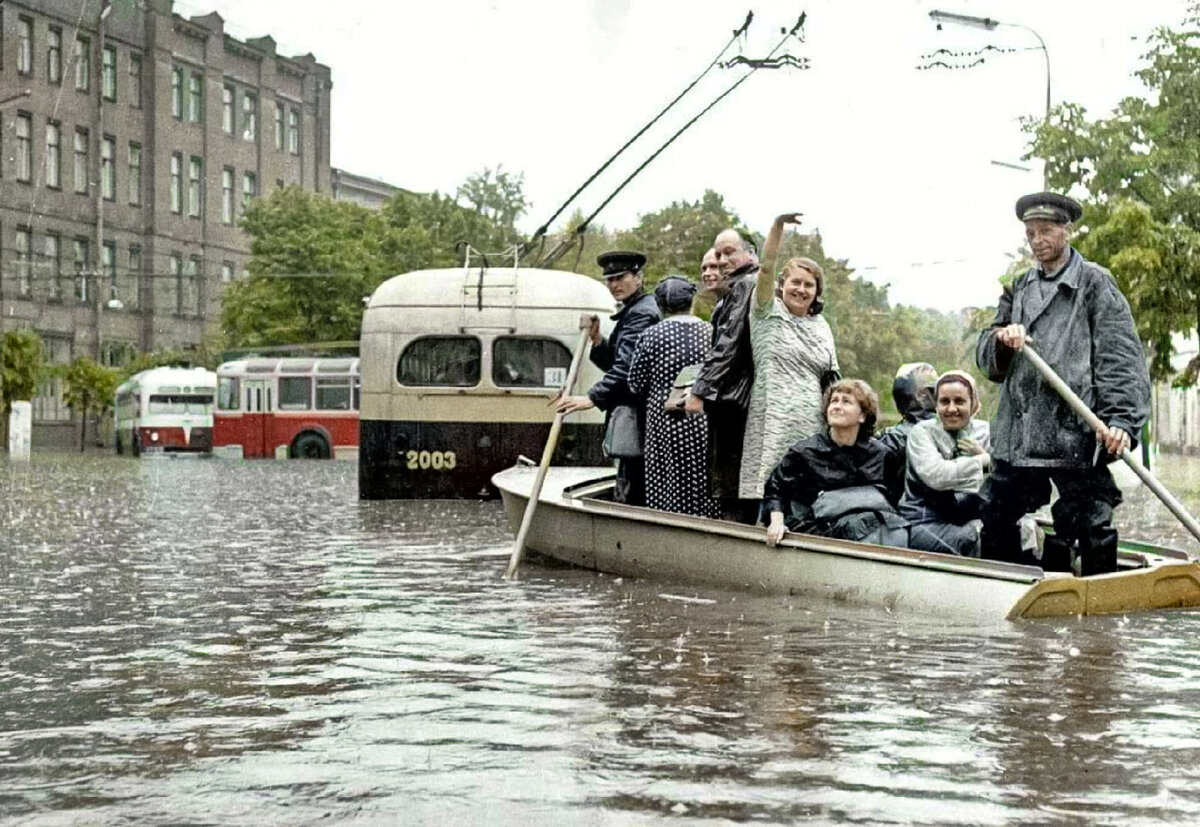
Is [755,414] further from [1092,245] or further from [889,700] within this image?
[1092,245]

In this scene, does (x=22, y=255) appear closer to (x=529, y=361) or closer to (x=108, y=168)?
(x=108, y=168)

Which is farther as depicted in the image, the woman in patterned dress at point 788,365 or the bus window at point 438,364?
the bus window at point 438,364

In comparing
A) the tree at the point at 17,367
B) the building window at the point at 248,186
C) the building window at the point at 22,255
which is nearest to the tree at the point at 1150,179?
the tree at the point at 17,367

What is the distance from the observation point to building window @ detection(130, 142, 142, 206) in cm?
7356

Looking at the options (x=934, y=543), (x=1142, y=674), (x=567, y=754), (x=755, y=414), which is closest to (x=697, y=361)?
(x=755, y=414)

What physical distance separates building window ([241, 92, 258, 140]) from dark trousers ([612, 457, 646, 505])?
67.8 meters

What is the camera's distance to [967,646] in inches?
341

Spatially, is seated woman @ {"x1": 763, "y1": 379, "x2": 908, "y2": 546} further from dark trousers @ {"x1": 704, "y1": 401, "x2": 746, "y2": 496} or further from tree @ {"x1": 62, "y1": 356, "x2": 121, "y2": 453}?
tree @ {"x1": 62, "y1": 356, "x2": 121, "y2": 453}

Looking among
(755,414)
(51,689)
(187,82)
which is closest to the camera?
(51,689)

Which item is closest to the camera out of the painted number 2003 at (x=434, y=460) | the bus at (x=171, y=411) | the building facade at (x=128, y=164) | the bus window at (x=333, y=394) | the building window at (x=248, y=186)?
the painted number 2003 at (x=434, y=460)

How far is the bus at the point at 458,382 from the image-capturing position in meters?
23.8

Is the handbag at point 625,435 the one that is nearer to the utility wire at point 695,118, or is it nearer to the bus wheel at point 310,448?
the utility wire at point 695,118

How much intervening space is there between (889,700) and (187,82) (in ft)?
237

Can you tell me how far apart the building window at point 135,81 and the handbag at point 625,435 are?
206 feet
